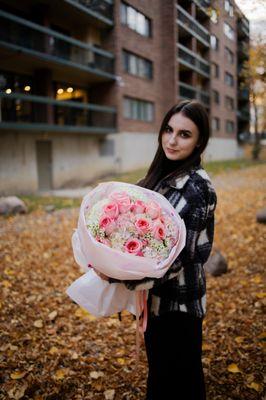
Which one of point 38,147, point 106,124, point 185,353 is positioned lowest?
point 185,353

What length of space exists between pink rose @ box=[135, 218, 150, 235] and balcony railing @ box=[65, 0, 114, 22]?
599 inches

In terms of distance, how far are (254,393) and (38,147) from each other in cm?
1418

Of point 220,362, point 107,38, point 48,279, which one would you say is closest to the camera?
point 220,362

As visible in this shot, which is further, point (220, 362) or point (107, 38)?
point (107, 38)

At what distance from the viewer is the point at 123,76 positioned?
19.3 m

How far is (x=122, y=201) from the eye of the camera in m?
1.81

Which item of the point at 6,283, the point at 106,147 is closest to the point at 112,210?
the point at 6,283

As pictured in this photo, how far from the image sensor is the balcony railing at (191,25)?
5.58 metres

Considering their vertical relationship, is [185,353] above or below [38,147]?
below

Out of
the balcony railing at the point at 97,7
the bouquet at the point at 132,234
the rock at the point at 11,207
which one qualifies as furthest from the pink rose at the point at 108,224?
the balcony railing at the point at 97,7

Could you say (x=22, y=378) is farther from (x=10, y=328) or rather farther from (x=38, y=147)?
(x=38, y=147)

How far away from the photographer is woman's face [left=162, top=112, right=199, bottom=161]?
204cm

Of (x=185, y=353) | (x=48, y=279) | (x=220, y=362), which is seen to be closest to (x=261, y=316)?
(x=220, y=362)

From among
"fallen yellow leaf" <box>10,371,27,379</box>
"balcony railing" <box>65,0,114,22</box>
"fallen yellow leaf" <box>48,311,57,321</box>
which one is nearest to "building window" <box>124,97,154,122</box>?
"balcony railing" <box>65,0,114,22</box>
